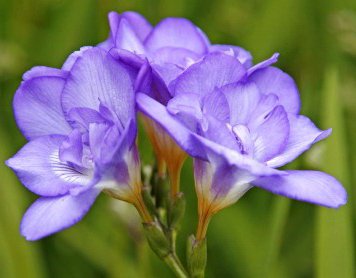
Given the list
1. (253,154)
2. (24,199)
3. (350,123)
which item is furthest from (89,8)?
(253,154)

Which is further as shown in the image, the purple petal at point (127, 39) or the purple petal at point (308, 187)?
the purple petal at point (127, 39)

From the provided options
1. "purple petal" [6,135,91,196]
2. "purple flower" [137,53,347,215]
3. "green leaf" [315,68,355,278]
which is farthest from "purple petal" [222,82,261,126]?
"green leaf" [315,68,355,278]

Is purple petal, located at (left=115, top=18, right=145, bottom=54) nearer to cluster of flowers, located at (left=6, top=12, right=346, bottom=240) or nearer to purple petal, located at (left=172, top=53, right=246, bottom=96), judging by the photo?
cluster of flowers, located at (left=6, top=12, right=346, bottom=240)

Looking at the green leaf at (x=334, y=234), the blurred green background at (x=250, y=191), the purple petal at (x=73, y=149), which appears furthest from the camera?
the blurred green background at (x=250, y=191)

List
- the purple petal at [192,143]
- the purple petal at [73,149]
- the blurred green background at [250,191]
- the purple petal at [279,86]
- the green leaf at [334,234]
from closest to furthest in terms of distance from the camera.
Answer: the purple petal at [192,143] < the purple petal at [73,149] < the purple petal at [279,86] < the green leaf at [334,234] < the blurred green background at [250,191]

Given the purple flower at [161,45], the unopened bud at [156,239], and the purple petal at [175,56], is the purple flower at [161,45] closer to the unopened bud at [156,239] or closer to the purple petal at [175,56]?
the purple petal at [175,56]

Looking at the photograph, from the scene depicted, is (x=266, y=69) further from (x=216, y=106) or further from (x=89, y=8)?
(x=89, y=8)

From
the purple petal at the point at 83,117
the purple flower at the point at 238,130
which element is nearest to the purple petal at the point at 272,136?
the purple flower at the point at 238,130
